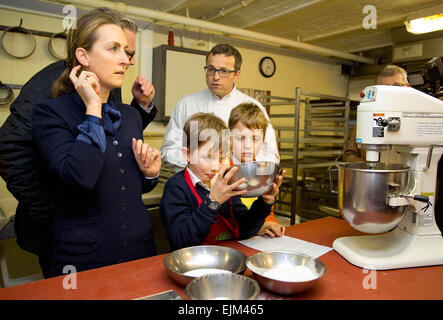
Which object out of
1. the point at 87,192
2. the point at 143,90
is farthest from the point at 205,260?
the point at 143,90

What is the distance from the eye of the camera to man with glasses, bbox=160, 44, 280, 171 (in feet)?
7.29

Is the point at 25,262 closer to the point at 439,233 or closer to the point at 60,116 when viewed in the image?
the point at 60,116

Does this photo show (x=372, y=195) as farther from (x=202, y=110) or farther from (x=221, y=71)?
(x=202, y=110)

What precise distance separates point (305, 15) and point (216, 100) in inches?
74.5

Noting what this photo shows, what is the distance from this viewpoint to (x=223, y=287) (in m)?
0.82

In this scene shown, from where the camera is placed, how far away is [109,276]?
95cm

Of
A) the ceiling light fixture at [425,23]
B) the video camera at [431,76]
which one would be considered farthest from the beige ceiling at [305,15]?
the video camera at [431,76]

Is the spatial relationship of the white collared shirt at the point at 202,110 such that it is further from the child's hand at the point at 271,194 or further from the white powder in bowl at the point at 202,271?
the white powder in bowl at the point at 202,271

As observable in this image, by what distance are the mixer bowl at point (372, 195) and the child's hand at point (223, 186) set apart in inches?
12.9

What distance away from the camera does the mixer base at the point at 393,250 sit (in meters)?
1.07

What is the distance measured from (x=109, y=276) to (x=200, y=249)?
274 mm

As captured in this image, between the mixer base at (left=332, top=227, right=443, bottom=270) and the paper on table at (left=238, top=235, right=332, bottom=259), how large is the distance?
70 mm

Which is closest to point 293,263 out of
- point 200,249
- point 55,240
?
point 200,249

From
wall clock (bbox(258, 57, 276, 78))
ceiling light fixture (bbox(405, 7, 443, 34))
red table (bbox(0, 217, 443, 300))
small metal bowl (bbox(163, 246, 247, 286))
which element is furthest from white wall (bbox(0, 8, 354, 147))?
small metal bowl (bbox(163, 246, 247, 286))
